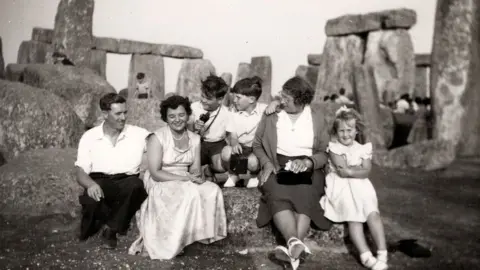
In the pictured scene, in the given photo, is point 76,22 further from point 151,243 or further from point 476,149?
point 151,243

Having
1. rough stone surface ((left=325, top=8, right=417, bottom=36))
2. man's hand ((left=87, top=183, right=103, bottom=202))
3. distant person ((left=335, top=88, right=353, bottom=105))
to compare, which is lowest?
man's hand ((left=87, top=183, right=103, bottom=202))

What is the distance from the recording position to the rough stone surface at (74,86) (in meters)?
9.88

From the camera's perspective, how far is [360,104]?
10.5 m

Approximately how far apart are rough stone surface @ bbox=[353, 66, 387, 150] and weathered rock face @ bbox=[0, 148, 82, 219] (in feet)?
20.2

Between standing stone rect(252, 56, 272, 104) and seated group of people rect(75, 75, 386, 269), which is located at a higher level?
standing stone rect(252, 56, 272, 104)

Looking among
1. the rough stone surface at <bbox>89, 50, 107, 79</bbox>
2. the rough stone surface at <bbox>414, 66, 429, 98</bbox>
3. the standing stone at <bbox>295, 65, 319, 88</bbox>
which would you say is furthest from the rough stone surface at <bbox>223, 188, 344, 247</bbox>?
the rough stone surface at <bbox>414, 66, 429, 98</bbox>

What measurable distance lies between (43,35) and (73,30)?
6194 mm

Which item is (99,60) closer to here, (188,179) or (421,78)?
(421,78)

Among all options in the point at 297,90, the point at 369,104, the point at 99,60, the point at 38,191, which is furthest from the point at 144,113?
the point at 99,60

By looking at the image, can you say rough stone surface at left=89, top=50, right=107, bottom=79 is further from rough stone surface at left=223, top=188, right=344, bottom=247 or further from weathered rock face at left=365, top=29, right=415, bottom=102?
rough stone surface at left=223, top=188, right=344, bottom=247

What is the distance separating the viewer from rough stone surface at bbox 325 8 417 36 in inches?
702

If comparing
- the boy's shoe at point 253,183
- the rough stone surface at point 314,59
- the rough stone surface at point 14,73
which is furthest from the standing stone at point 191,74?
the boy's shoe at point 253,183

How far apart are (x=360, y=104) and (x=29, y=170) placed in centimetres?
673

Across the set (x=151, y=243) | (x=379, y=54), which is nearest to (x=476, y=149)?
(x=151, y=243)
